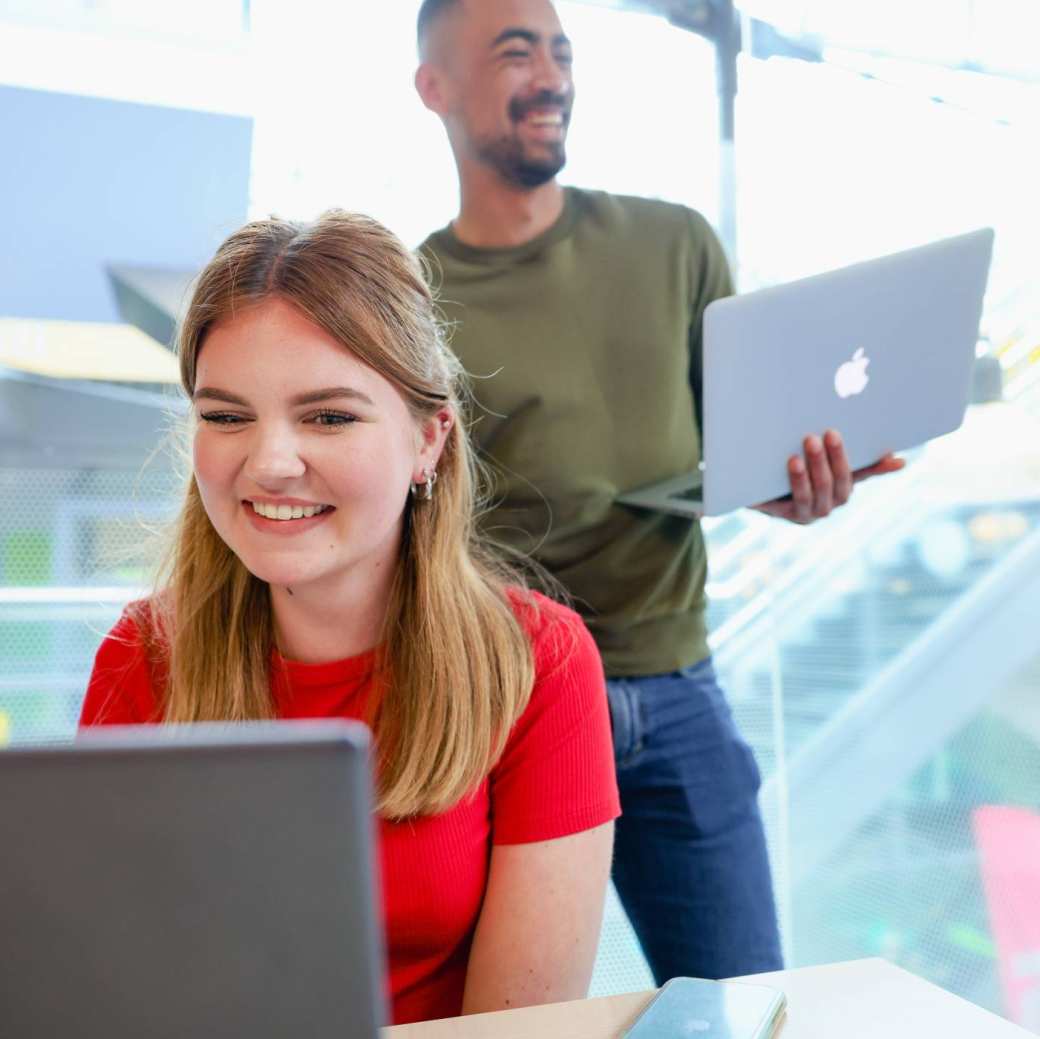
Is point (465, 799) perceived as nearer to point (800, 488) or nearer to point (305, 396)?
point (305, 396)

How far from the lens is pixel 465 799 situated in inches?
43.2

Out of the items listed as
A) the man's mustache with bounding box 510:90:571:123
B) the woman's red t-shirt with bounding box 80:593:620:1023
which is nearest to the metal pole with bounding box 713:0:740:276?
the man's mustache with bounding box 510:90:571:123

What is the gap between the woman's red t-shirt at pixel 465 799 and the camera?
1.07 meters

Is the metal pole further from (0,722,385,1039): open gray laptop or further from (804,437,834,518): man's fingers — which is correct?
(0,722,385,1039): open gray laptop

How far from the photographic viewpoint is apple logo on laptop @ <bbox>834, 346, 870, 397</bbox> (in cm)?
147

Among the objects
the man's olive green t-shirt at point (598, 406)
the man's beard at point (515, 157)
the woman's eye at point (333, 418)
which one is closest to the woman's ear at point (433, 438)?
the woman's eye at point (333, 418)

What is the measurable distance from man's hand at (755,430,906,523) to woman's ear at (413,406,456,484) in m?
0.44

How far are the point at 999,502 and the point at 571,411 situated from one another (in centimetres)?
137

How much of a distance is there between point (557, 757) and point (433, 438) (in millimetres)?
344

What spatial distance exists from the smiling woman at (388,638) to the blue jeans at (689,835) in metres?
0.36

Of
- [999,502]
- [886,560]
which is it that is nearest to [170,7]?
[886,560]

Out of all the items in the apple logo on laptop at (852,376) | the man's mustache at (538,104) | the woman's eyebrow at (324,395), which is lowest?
the woman's eyebrow at (324,395)

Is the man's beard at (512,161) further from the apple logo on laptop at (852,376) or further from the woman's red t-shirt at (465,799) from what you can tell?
the woman's red t-shirt at (465,799)

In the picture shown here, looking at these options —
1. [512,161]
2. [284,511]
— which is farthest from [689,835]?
[512,161]
